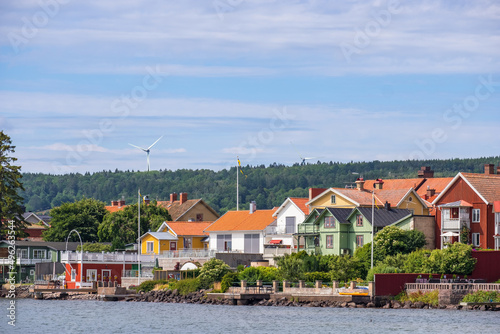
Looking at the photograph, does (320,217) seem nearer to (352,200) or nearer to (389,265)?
(352,200)

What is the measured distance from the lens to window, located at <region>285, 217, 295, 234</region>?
103125mm

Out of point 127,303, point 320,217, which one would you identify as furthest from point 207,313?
point 320,217

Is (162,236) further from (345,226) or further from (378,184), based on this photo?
(345,226)

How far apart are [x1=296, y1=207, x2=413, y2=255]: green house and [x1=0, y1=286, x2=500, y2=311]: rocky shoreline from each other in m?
13.0

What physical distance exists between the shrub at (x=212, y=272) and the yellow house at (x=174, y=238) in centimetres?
2239

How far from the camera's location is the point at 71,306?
85438mm

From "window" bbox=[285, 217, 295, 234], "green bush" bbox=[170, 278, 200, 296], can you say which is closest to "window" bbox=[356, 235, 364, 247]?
"window" bbox=[285, 217, 295, 234]

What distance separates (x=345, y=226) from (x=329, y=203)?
772cm

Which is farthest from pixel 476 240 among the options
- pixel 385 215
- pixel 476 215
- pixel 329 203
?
pixel 329 203

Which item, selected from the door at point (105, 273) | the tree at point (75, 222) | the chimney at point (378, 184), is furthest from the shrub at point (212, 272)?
the tree at point (75, 222)

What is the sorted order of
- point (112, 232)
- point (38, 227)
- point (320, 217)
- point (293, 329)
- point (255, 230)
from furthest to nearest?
point (38, 227)
point (112, 232)
point (255, 230)
point (320, 217)
point (293, 329)

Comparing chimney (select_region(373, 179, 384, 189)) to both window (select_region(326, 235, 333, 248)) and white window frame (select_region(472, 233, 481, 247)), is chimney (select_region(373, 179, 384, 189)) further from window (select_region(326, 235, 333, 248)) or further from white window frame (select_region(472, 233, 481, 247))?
white window frame (select_region(472, 233, 481, 247))

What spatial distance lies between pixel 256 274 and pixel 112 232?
3949 cm

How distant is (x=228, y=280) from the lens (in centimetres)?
8562
